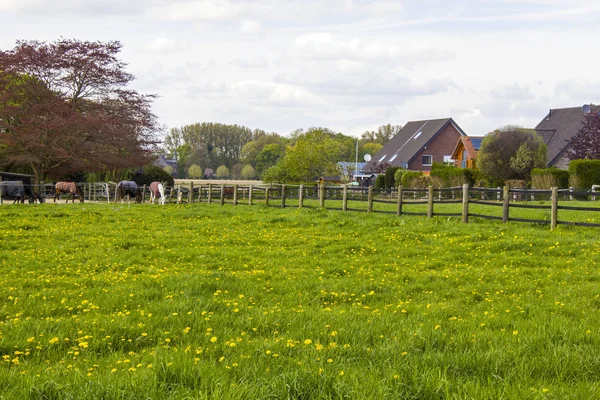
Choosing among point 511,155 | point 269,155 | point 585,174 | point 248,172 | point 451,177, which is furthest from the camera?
point 248,172

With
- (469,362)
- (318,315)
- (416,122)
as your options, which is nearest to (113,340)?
(318,315)

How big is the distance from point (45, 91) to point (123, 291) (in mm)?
44855

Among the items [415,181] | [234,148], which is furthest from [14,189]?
[234,148]

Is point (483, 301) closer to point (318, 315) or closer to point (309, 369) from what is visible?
point (318, 315)

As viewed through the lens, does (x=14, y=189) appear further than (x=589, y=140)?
No

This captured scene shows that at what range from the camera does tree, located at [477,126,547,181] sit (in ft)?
145

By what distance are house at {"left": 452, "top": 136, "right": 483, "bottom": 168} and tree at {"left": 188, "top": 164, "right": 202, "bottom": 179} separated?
89.6 meters

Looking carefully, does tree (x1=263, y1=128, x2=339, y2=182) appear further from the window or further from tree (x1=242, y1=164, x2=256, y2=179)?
tree (x1=242, y1=164, x2=256, y2=179)

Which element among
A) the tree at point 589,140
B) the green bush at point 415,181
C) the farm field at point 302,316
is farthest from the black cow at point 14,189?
the tree at point 589,140

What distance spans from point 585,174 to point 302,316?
1220 inches

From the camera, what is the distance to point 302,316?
7562 millimetres

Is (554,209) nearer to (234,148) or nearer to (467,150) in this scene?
(467,150)

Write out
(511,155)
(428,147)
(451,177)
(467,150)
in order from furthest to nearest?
(428,147) → (467,150) → (511,155) → (451,177)

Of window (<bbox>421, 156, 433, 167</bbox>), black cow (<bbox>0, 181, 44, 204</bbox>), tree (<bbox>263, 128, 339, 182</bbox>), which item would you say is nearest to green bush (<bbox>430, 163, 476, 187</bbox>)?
window (<bbox>421, 156, 433, 167</bbox>)
